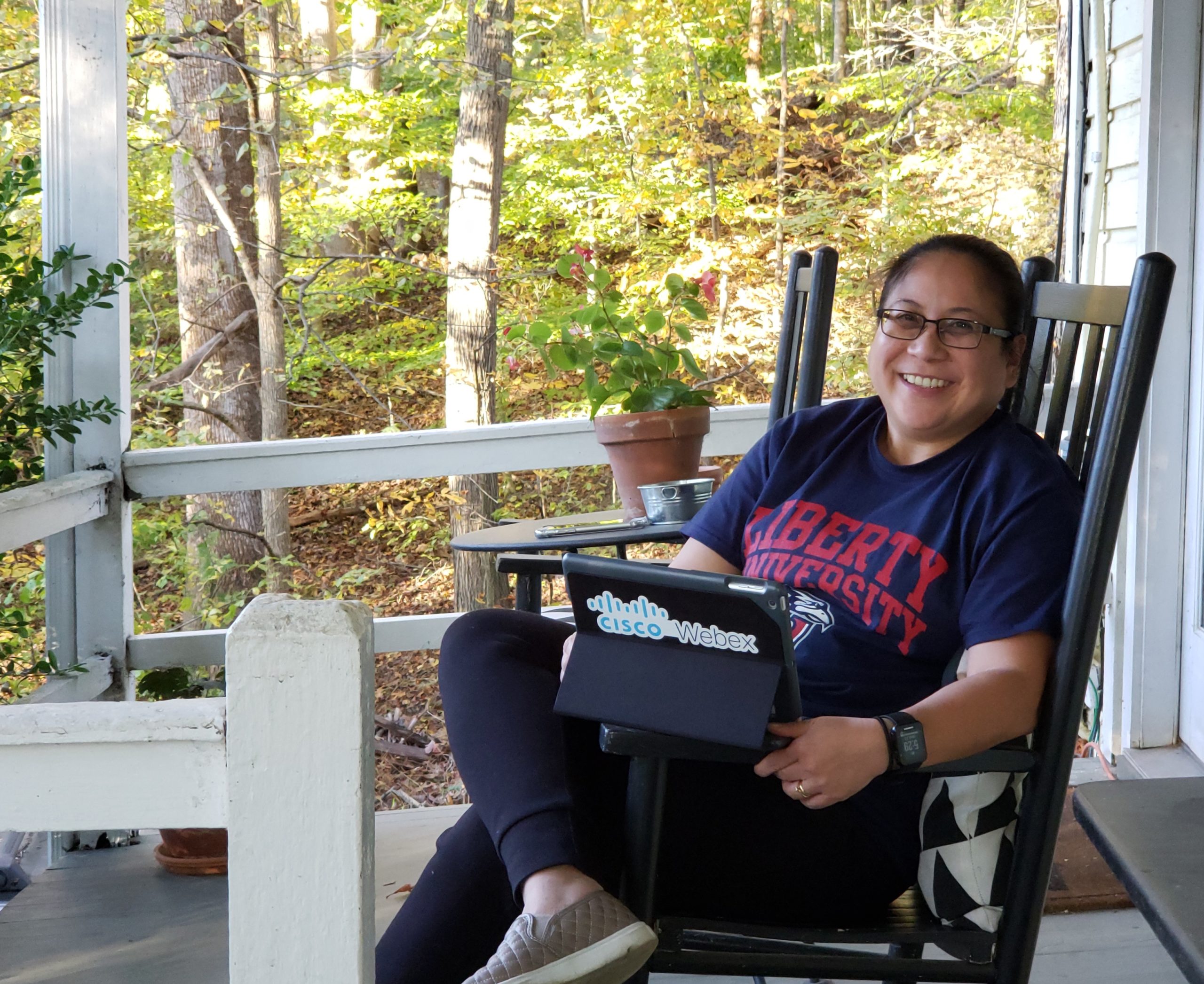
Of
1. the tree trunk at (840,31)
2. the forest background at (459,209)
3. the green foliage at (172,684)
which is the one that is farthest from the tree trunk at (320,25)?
the green foliage at (172,684)

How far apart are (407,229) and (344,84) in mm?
1433

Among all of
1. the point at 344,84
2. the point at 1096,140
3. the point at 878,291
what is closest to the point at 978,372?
the point at 878,291

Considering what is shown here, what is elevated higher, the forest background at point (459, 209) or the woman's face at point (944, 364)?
the forest background at point (459, 209)

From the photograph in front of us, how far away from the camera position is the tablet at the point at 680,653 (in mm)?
1001

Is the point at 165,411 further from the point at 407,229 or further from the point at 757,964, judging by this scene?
the point at 757,964

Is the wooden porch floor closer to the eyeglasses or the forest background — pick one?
the eyeglasses

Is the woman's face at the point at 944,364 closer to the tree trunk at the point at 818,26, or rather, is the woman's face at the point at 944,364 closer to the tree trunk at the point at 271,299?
the tree trunk at the point at 271,299

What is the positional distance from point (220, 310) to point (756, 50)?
4065mm

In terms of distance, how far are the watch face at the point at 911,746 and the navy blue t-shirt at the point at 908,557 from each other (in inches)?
5.7

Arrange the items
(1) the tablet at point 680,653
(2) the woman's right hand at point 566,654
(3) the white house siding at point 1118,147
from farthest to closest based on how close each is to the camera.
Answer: (3) the white house siding at point 1118,147
(2) the woman's right hand at point 566,654
(1) the tablet at point 680,653

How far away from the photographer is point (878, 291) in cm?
161

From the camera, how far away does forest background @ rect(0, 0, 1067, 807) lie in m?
6.42

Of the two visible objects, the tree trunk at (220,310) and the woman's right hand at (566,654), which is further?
the tree trunk at (220,310)

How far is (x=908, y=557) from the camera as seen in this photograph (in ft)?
4.25
